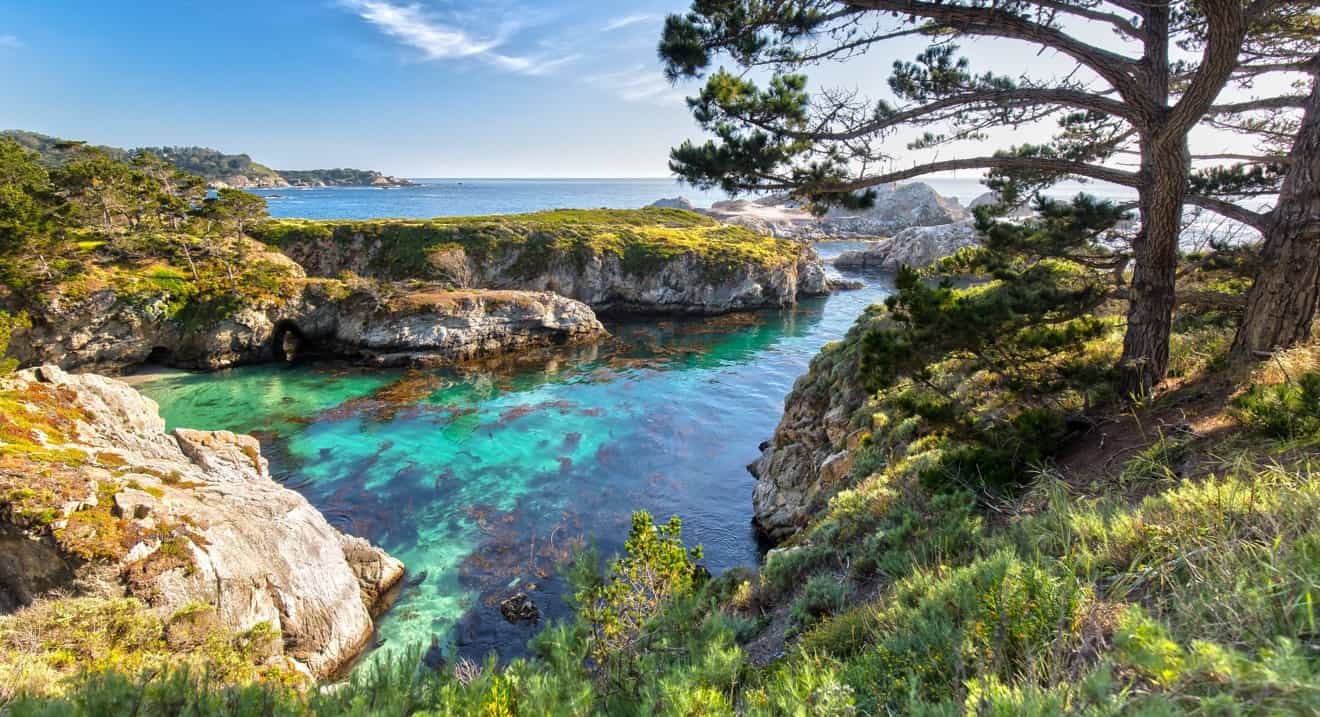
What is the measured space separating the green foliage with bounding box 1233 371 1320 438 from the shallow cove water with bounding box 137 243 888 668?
9944 millimetres

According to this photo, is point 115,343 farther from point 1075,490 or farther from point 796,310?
point 796,310

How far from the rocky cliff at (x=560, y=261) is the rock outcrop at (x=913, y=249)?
25.1 m

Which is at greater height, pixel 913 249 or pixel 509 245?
pixel 913 249

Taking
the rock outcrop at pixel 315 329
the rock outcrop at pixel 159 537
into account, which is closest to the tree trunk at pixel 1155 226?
the rock outcrop at pixel 159 537

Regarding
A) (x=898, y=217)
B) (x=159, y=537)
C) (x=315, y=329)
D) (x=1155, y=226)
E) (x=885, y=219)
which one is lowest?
(x=315, y=329)

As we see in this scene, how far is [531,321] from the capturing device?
114 feet

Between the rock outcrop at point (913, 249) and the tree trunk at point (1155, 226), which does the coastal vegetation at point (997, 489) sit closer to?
the tree trunk at point (1155, 226)

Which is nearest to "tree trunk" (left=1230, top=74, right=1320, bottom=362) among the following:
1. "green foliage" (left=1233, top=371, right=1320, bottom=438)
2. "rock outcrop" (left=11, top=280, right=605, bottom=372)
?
"green foliage" (left=1233, top=371, right=1320, bottom=438)

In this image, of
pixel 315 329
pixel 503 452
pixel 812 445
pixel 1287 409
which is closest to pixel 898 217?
pixel 315 329

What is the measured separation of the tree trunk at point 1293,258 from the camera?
6.53 metres

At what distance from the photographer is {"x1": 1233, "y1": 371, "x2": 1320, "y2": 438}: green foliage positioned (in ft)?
16.5

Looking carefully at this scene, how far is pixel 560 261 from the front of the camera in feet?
148

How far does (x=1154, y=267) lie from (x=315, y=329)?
3671 centimetres

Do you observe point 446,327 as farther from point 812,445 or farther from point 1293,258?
point 1293,258
